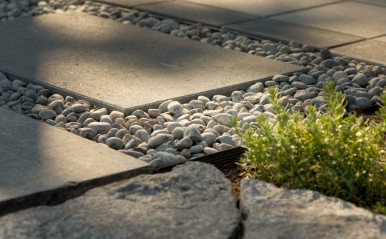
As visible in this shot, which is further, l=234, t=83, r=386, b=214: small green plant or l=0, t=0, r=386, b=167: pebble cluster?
l=0, t=0, r=386, b=167: pebble cluster

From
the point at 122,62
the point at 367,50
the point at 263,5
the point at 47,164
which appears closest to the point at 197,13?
the point at 263,5

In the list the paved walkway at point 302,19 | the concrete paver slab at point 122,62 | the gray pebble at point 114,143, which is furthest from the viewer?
the paved walkway at point 302,19

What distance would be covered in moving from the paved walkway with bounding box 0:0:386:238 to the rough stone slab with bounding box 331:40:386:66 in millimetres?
11

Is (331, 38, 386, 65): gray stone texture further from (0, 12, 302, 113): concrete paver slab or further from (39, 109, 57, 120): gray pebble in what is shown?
(39, 109, 57, 120): gray pebble

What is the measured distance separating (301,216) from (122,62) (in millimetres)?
2104

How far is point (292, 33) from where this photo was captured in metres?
5.00

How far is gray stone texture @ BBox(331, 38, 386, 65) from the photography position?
178 inches

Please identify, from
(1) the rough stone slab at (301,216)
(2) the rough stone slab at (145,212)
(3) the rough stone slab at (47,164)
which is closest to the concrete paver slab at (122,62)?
(3) the rough stone slab at (47,164)

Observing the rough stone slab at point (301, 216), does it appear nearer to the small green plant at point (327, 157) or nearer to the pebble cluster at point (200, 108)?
the small green plant at point (327, 157)

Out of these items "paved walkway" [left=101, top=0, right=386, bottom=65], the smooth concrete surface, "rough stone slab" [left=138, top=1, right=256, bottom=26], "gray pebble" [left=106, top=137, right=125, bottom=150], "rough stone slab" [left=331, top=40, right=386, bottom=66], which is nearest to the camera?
"gray pebble" [left=106, top=137, right=125, bottom=150]

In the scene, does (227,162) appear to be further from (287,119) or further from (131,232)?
(131,232)

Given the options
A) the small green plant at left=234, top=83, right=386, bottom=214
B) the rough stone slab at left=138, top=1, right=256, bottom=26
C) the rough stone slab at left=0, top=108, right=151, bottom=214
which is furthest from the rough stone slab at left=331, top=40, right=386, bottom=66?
the rough stone slab at left=0, top=108, right=151, bottom=214

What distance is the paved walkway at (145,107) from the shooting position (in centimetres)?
253

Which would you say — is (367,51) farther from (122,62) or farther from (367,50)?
(122,62)
